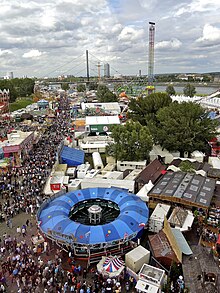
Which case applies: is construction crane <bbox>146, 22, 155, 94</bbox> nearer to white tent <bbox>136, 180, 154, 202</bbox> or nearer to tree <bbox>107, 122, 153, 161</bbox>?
tree <bbox>107, 122, 153, 161</bbox>

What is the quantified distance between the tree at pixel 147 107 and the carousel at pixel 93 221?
2468cm

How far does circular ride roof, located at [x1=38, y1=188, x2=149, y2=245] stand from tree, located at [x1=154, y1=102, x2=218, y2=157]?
15308 mm

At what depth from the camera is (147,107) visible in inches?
1756

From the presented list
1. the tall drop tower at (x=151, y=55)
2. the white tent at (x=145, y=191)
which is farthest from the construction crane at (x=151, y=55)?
the white tent at (x=145, y=191)

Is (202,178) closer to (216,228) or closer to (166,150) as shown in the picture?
(216,228)

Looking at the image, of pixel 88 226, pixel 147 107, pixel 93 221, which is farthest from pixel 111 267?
pixel 147 107

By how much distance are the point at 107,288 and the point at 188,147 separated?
2392 cm

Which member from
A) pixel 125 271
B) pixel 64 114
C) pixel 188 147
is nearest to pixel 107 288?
pixel 125 271

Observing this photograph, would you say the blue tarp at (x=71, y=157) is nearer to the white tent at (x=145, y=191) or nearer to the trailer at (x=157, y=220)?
the white tent at (x=145, y=191)

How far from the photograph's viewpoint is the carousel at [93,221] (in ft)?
52.5

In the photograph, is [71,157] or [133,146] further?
[71,157]

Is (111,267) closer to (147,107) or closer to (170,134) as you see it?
(170,134)

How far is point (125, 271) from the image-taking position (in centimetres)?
1491

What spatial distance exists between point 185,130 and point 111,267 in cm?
2317
